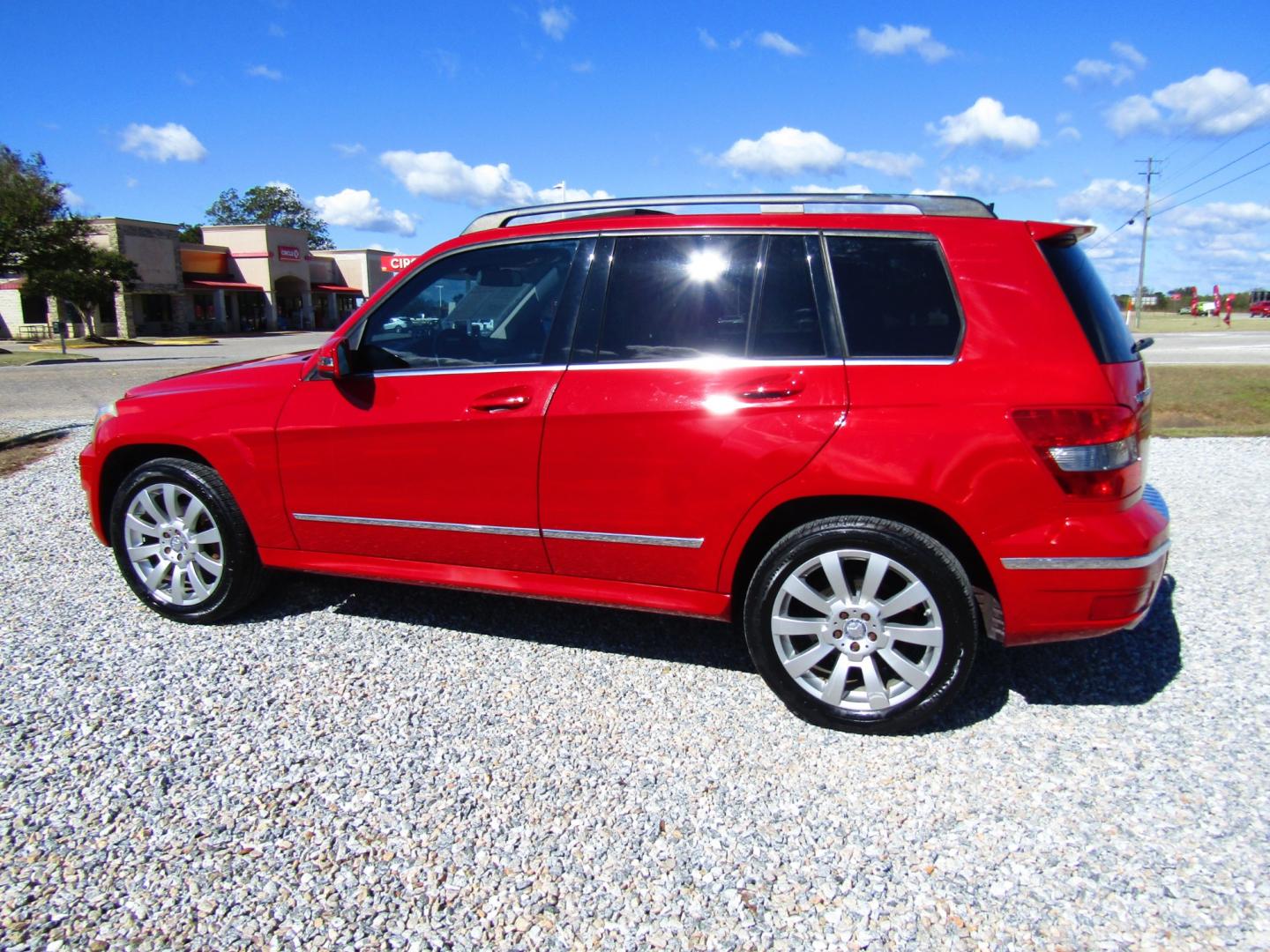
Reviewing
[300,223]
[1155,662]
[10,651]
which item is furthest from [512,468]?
[300,223]

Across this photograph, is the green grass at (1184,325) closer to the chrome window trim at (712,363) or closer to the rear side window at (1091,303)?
the rear side window at (1091,303)

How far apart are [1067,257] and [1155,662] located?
1.91 m

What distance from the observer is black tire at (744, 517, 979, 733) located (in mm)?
3150

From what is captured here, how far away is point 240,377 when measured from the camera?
4.26 meters

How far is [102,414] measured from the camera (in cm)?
454

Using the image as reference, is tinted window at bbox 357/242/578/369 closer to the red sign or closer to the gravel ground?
the red sign

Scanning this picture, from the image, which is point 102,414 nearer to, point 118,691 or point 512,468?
point 118,691

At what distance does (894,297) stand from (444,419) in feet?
6.06

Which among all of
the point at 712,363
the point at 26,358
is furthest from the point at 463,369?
the point at 26,358

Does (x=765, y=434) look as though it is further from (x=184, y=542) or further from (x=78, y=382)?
(x=78, y=382)

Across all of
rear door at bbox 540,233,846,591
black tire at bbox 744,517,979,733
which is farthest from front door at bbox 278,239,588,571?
black tire at bbox 744,517,979,733

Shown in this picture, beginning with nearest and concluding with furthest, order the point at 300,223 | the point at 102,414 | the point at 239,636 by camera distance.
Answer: the point at 239,636 → the point at 102,414 → the point at 300,223

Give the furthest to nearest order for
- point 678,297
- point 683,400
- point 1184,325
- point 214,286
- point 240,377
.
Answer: point 214,286
point 1184,325
point 240,377
point 678,297
point 683,400

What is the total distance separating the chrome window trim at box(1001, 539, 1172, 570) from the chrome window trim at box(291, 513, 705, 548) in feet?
3.72
